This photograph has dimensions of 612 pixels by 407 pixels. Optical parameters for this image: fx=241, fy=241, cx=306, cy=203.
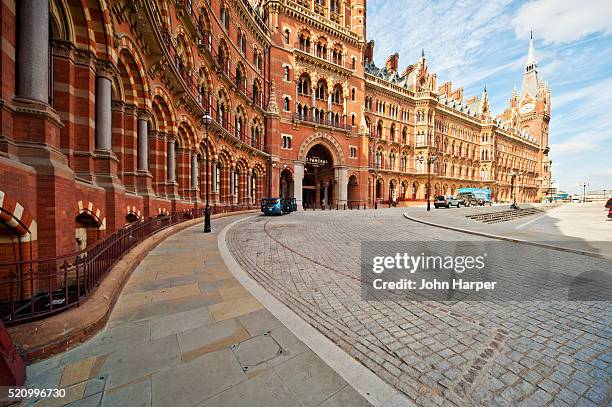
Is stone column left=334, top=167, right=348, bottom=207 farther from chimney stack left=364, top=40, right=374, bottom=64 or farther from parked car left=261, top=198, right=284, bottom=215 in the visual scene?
chimney stack left=364, top=40, right=374, bottom=64

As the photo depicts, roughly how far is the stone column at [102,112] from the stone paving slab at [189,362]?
6.39 metres

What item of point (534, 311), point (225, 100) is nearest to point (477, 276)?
point (534, 311)

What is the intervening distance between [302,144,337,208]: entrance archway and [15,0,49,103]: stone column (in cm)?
3223

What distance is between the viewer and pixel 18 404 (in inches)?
85.6

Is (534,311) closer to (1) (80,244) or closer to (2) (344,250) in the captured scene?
(2) (344,250)

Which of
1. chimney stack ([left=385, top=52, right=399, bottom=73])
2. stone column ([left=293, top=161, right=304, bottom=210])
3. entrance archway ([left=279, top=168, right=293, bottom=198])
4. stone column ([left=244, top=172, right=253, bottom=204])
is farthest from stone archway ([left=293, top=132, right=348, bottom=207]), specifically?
chimney stack ([left=385, top=52, right=399, bottom=73])

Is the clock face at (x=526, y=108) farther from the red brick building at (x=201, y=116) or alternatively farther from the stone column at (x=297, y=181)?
the stone column at (x=297, y=181)

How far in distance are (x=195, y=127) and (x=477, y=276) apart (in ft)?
59.6

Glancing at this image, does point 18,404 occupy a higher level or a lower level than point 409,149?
lower

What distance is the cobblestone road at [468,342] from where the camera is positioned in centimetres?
235

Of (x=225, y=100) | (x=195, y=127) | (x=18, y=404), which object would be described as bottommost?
(x=18, y=404)

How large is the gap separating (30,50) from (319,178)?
36278 millimetres

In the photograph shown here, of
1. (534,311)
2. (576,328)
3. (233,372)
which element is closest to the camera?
(233,372)

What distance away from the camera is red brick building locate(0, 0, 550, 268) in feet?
16.3
